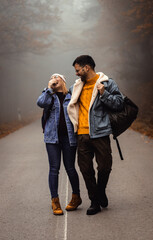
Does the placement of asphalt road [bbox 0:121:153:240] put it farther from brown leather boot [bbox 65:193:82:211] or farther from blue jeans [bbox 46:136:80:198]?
blue jeans [bbox 46:136:80:198]

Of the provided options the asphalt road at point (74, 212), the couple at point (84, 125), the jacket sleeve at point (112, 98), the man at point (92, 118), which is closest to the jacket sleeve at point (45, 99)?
the couple at point (84, 125)

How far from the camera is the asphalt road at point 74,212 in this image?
160 inches

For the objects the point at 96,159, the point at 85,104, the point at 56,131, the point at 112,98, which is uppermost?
the point at 112,98

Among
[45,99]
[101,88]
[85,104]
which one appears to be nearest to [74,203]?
[85,104]

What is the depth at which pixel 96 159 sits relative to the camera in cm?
471

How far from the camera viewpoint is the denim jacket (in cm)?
477

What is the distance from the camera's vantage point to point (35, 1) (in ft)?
82.4

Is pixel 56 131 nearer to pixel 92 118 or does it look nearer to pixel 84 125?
pixel 84 125

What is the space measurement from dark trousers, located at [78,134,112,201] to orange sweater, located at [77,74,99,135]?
0.10 metres

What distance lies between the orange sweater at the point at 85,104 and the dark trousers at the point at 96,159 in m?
0.10

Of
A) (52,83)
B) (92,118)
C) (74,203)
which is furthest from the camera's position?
(74,203)

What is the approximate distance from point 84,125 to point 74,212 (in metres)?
1.28

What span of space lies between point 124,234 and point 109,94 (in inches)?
69.2

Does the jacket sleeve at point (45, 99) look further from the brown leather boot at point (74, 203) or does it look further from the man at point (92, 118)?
the brown leather boot at point (74, 203)
